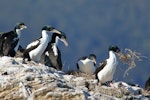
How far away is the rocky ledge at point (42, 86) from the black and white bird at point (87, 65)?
5.79 m

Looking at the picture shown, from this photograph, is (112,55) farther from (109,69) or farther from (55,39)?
(55,39)

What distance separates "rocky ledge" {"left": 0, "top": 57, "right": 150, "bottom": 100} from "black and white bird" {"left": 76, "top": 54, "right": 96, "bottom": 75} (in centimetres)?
579

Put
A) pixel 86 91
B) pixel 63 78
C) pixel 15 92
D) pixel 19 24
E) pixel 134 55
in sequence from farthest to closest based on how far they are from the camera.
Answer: pixel 19 24
pixel 134 55
pixel 63 78
pixel 86 91
pixel 15 92

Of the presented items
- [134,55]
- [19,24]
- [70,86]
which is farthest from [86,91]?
[19,24]

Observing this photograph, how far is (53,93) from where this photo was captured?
17.0m

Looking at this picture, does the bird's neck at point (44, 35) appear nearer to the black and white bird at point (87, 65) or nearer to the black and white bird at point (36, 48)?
the black and white bird at point (36, 48)

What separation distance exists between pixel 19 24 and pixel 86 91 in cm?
714

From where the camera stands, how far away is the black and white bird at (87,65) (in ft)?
82.5

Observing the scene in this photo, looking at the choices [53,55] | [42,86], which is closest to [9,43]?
[53,55]

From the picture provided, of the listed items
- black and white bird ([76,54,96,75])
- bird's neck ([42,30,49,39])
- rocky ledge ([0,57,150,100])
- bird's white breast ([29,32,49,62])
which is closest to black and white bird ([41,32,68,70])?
bird's white breast ([29,32,49,62])

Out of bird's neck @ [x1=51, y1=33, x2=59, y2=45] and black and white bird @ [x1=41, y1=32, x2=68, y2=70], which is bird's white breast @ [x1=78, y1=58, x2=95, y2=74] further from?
bird's neck @ [x1=51, y1=33, x2=59, y2=45]

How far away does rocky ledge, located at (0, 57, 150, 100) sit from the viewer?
16906 millimetres

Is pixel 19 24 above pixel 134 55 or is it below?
above

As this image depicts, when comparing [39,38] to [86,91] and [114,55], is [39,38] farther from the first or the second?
[86,91]
